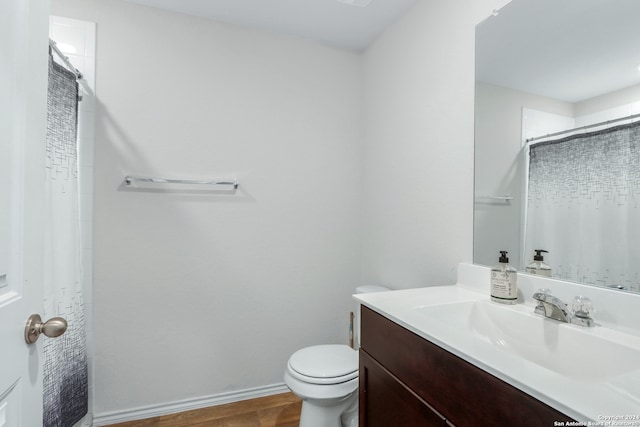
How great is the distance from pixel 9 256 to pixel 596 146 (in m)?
1.49

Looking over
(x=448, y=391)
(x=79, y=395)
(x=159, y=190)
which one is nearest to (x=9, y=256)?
(x=448, y=391)

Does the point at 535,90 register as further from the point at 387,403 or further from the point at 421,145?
the point at 387,403

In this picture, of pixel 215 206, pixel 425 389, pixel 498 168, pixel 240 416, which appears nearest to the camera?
pixel 425 389

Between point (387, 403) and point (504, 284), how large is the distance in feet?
1.88

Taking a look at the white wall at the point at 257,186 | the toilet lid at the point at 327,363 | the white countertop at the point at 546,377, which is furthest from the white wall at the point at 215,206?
the white countertop at the point at 546,377

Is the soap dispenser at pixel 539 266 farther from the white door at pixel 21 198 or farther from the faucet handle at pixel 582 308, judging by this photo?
the white door at pixel 21 198

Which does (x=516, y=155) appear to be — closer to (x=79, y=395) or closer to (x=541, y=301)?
(x=541, y=301)

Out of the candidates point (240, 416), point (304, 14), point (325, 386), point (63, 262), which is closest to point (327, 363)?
point (325, 386)

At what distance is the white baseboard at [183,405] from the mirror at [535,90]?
157 cm

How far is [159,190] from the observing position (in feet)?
5.74

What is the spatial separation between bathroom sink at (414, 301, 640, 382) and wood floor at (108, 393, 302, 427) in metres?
1.24

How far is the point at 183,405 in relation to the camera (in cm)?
176

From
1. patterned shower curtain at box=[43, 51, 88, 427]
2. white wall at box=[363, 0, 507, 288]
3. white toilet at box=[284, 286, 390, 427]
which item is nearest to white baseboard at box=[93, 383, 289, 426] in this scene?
patterned shower curtain at box=[43, 51, 88, 427]

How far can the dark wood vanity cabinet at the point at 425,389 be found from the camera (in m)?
0.58
